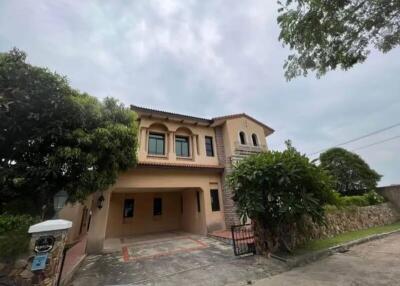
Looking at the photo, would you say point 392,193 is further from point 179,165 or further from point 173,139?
point 173,139

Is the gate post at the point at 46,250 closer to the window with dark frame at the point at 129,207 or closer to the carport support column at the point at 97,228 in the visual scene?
the carport support column at the point at 97,228

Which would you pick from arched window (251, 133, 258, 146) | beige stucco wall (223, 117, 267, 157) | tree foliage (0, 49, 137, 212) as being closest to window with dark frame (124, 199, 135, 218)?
tree foliage (0, 49, 137, 212)

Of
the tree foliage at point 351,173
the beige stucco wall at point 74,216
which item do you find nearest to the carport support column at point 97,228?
the beige stucco wall at point 74,216

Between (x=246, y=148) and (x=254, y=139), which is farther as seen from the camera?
(x=254, y=139)

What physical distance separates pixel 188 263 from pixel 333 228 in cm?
836

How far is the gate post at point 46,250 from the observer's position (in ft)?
12.0

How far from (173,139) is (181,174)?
254 cm

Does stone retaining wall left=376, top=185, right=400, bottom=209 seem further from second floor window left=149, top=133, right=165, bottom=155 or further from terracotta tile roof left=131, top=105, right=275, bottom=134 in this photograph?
second floor window left=149, top=133, right=165, bottom=155

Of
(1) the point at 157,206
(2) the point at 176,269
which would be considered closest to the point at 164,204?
(1) the point at 157,206

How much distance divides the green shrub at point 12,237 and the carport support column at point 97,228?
12.1 feet

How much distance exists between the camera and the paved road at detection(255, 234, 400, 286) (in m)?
4.77

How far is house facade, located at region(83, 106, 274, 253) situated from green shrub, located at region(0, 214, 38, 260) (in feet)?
15.4

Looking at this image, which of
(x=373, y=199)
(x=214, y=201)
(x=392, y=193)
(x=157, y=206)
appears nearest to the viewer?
(x=214, y=201)

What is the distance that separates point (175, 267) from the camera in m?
6.36
